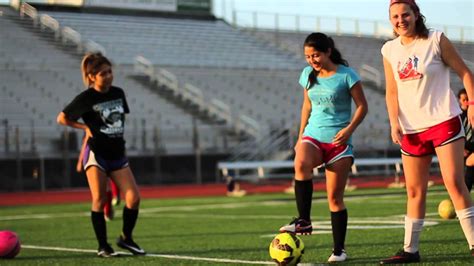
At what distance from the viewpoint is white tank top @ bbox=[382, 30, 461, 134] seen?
6.69 meters

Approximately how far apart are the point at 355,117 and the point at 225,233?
4.62 metres

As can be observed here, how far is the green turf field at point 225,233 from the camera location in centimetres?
837

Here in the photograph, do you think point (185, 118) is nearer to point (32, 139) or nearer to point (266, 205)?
point (32, 139)

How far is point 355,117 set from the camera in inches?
300

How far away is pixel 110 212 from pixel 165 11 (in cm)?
3448

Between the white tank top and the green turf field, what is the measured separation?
1.10 m

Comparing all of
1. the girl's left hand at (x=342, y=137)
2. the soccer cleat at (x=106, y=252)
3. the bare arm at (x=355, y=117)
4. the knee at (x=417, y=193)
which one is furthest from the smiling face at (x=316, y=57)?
the soccer cleat at (x=106, y=252)

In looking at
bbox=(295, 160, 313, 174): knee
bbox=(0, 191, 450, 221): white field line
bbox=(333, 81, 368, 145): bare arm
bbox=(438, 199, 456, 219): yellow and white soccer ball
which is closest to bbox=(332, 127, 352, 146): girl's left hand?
bbox=(333, 81, 368, 145): bare arm

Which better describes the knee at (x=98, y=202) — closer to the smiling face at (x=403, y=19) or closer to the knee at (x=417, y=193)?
the knee at (x=417, y=193)

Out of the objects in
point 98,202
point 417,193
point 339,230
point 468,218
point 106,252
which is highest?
point 417,193

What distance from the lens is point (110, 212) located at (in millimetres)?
12305

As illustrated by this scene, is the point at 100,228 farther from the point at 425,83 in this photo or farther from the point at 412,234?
the point at 425,83

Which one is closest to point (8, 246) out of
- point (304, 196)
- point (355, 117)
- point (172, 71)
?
point (304, 196)

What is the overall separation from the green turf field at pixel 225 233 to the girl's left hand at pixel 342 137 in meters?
0.97
